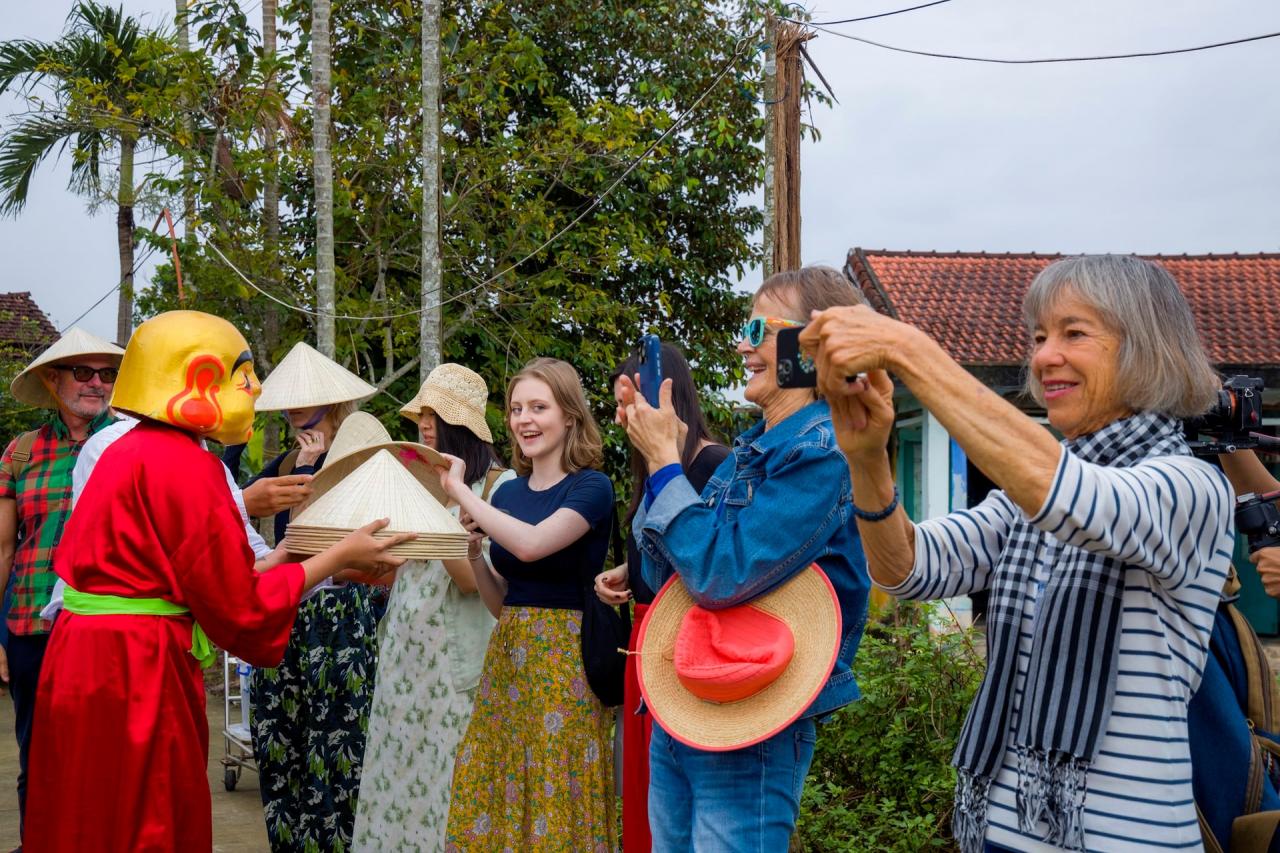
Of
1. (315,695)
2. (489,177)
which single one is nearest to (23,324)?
(489,177)

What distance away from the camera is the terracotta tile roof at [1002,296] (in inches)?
500

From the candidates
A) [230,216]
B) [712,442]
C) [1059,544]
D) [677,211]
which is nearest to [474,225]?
[230,216]

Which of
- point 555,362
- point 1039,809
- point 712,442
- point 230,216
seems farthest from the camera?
point 230,216

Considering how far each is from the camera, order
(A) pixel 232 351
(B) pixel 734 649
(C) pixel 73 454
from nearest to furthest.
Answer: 1. (B) pixel 734 649
2. (A) pixel 232 351
3. (C) pixel 73 454

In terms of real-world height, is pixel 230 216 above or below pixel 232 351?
above

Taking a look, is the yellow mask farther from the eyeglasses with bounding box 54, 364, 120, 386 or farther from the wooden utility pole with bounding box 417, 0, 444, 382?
the wooden utility pole with bounding box 417, 0, 444, 382

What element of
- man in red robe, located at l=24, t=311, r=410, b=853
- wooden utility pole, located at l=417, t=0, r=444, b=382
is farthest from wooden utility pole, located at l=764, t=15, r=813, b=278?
man in red robe, located at l=24, t=311, r=410, b=853

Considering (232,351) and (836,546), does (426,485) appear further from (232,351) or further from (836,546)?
(836,546)

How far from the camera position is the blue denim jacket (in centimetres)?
249

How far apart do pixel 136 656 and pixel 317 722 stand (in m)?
1.91

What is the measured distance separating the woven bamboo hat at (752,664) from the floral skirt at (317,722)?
7.83 feet

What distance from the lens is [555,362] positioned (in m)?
4.11

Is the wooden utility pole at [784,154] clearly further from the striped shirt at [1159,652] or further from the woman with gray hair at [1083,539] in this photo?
the striped shirt at [1159,652]

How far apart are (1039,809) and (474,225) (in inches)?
381
